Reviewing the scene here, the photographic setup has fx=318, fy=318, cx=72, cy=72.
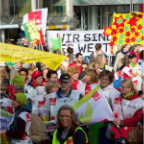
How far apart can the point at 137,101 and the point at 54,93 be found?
125 cm

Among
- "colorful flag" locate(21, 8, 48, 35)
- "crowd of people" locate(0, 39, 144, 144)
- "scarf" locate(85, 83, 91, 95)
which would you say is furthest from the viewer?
"colorful flag" locate(21, 8, 48, 35)

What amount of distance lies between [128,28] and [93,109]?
3413mm

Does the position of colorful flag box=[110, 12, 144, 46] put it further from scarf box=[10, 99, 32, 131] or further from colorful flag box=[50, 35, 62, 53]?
scarf box=[10, 99, 32, 131]

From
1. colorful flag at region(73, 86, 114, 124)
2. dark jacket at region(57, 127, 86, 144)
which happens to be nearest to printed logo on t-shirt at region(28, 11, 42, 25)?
colorful flag at region(73, 86, 114, 124)

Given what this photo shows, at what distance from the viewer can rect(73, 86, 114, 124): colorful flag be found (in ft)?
14.0

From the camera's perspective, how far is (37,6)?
22.1 meters

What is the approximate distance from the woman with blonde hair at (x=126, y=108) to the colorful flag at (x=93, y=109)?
0.14 m

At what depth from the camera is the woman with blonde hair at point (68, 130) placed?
351 cm

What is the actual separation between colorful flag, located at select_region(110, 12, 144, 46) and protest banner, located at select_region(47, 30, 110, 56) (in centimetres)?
153

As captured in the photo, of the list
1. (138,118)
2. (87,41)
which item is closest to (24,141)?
(138,118)

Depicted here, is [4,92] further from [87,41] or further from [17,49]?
[87,41]

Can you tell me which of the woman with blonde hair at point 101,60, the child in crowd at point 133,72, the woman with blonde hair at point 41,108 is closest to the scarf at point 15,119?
the woman with blonde hair at point 41,108

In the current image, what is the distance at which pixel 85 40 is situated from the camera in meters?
9.07

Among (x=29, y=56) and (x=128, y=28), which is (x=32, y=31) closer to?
(x=128, y=28)
